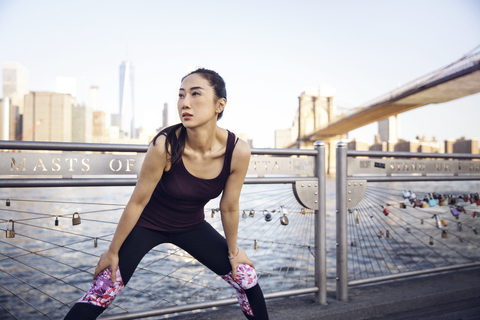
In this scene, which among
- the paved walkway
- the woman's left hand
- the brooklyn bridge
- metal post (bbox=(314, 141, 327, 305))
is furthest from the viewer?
the brooklyn bridge

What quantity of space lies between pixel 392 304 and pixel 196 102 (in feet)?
6.07

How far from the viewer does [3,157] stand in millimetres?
1585

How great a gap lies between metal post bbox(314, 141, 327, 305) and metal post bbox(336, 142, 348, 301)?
0.11 metres

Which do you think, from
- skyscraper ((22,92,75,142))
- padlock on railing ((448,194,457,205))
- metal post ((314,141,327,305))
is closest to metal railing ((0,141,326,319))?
metal post ((314,141,327,305))

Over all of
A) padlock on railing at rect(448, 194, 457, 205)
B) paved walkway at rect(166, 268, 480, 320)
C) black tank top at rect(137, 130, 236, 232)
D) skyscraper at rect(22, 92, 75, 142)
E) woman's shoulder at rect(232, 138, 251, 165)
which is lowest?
paved walkway at rect(166, 268, 480, 320)

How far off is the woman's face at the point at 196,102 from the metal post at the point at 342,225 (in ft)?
4.14

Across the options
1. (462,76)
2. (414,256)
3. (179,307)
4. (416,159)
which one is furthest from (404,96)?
(179,307)

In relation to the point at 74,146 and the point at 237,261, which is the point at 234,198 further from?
the point at 74,146

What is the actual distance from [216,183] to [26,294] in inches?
108

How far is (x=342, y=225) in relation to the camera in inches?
92.4

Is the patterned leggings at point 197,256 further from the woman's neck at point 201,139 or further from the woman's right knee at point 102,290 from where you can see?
the woman's neck at point 201,139

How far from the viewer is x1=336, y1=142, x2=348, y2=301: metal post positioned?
2.35m

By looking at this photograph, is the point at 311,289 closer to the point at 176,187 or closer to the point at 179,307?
the point at 179,307

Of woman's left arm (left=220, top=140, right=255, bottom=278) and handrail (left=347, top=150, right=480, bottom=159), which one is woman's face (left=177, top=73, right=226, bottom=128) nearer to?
woman's left arm (left=220, top=140, right=255, bottom=278)
